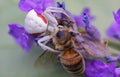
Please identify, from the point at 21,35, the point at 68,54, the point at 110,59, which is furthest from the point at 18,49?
the point at 110,59

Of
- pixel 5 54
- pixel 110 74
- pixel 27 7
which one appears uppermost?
pixel 27 7

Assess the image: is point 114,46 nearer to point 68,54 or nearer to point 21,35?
point 68,54

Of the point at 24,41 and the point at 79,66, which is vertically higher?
the point at 24,41

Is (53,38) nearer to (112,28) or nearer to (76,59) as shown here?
(76,59)

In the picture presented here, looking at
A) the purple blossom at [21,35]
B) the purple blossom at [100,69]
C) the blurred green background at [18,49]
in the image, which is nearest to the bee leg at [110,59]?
the purple blossom at [100,69]

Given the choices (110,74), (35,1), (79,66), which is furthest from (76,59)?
(35,1)

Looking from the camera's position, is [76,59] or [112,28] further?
[112,28]

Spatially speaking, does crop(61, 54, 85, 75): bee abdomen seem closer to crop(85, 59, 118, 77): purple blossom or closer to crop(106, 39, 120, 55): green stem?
crop(85, 59, 118, 77): purple blossom

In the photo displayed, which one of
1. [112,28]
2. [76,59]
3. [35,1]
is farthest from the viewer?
[112,28]
